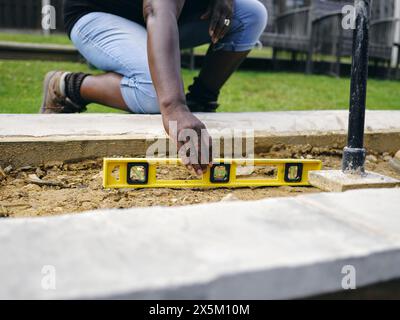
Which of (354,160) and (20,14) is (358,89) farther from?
(20,14)

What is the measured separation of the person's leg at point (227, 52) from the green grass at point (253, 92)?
119cm

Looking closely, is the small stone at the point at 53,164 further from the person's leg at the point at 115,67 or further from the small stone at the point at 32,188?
the person's leg at the point at 115,67

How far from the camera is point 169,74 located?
1.64 m

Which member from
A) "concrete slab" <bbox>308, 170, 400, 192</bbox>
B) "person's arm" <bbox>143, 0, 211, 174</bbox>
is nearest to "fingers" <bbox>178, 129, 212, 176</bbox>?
"person's arm" <bbox>143, 0, 211, 174</bbox>

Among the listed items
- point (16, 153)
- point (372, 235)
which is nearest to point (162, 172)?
point (16, 153)

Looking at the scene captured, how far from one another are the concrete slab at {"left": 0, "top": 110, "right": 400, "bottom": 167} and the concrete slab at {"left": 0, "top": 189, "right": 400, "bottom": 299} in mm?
922

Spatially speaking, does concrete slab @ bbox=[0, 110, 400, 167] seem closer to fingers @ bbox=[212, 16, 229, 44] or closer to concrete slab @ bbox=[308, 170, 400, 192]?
fingers @ bbox=[212, 16, 229, 44]

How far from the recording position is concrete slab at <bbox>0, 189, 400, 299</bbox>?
2.36 feet

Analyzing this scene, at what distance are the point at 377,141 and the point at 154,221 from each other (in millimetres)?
1575

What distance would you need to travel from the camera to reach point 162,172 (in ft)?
6.10

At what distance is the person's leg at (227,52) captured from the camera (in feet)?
8.03

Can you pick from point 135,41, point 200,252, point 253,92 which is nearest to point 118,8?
point 135,41

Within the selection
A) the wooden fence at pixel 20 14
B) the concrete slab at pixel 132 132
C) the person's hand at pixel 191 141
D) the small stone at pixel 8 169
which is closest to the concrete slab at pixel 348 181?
the person's hand at pixel 191 141
